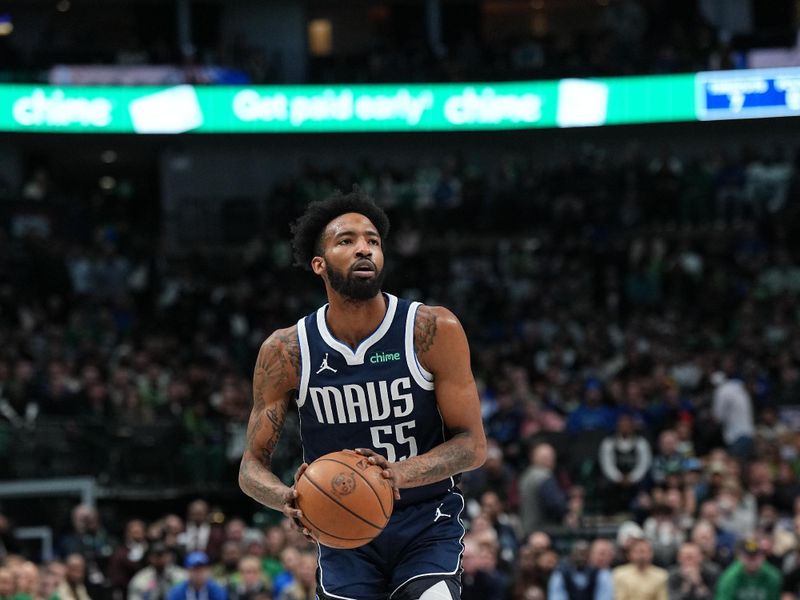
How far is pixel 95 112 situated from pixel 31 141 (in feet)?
10.6

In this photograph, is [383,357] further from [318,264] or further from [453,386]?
[318,264]

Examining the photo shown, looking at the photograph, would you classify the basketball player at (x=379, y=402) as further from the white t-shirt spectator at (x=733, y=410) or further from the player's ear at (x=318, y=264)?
the white t-shirt spectator at (x=733, y=410)

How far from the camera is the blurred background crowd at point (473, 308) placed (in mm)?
Answer: 14359

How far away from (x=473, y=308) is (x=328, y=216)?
60.2 feet

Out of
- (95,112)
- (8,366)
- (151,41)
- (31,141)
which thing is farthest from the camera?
(151,41)

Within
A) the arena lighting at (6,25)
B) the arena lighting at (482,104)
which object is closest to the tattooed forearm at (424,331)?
the arena lighting at (482,104)

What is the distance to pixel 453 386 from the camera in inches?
249

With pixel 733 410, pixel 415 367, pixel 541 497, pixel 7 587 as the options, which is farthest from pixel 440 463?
pixel 733 410

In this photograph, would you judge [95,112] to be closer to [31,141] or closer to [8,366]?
[31,141]

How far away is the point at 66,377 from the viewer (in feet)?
63.0

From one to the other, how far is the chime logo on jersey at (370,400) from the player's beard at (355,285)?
36 centimetres

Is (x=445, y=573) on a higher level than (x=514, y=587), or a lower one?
higher

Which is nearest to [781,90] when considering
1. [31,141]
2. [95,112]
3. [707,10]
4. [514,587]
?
[707,10]

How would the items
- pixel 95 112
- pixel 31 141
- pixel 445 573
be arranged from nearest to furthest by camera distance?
pixel 445 573 → pixel 95 112 → pixel 31 141
